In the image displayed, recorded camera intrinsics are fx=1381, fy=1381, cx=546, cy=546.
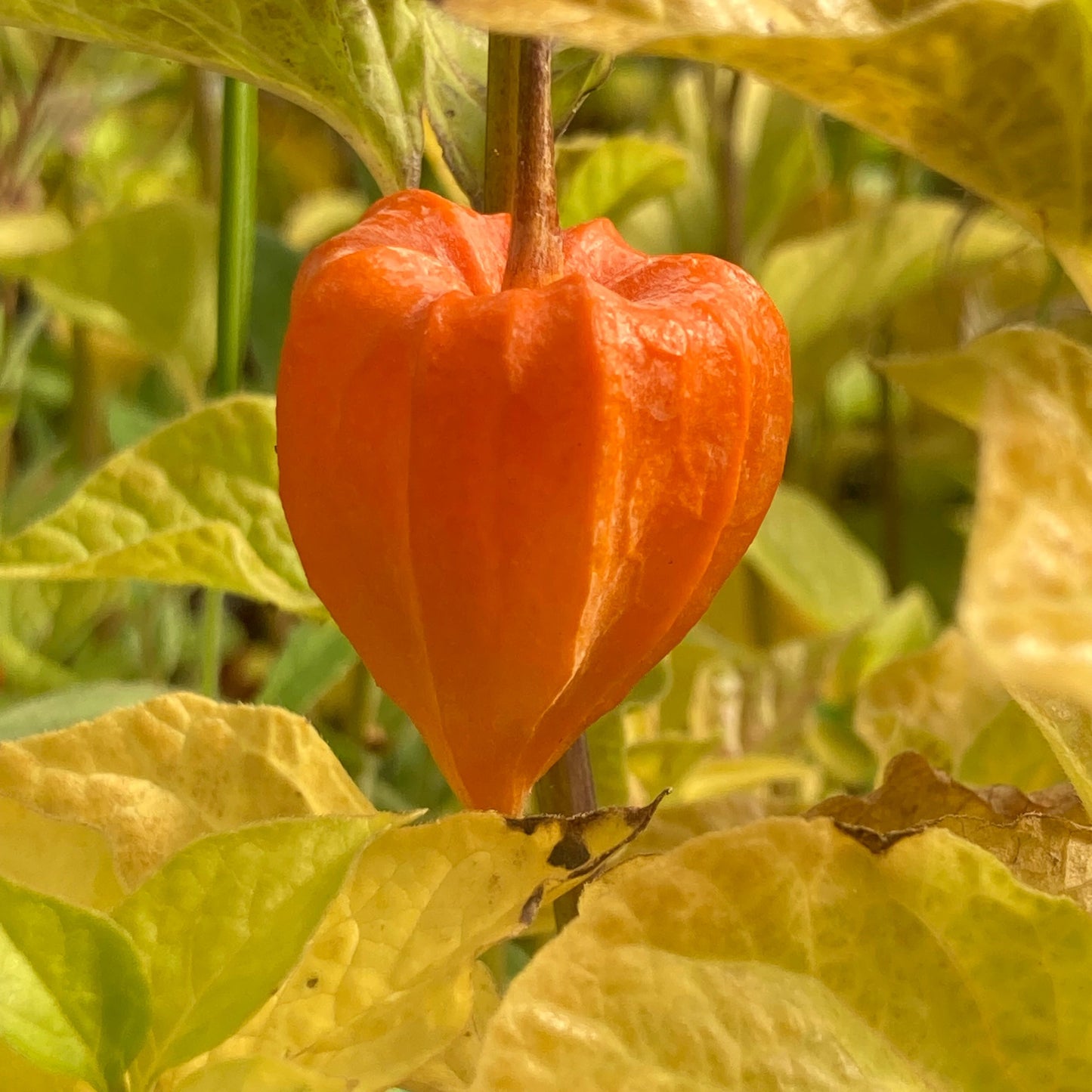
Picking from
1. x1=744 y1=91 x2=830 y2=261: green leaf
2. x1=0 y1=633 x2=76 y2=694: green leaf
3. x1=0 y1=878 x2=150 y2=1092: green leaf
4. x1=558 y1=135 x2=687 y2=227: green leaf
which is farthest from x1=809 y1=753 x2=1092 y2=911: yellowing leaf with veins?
x1=744 y1=91 x2=830 y2=261: green leaf

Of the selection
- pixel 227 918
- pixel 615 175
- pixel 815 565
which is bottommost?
pixel 815 565

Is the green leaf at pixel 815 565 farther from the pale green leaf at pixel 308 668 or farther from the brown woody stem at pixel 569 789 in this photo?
the brown woody stem at pixel 569 789

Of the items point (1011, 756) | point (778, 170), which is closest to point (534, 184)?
point (1011, 756)

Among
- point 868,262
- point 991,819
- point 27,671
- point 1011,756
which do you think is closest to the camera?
point 991,819

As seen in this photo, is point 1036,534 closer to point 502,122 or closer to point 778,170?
point 502,122

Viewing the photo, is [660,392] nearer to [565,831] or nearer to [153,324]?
[565,831]

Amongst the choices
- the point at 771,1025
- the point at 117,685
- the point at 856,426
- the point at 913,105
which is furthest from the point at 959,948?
the point at 856,426
